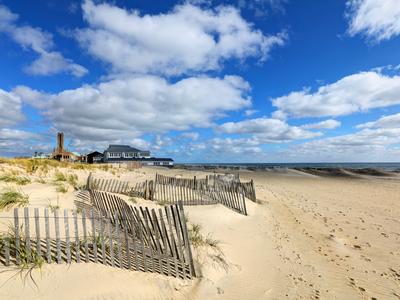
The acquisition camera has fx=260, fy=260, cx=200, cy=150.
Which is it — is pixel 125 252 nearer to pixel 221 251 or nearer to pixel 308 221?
pixel 221 251

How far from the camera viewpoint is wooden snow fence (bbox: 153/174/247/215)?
37.8 ft

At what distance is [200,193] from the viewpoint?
1291 centimetres

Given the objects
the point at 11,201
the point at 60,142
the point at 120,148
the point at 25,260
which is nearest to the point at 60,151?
the point at 60,142

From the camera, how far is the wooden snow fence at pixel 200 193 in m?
11.5

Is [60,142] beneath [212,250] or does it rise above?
above

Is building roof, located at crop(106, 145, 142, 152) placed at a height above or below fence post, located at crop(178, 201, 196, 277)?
above

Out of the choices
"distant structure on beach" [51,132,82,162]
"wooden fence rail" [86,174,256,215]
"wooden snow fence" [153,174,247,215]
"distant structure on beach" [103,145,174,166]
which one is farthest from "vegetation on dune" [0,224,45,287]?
"distant structure on beach" [103,145,174,166]

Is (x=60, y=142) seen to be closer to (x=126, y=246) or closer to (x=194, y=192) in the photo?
(x=194, y=192)

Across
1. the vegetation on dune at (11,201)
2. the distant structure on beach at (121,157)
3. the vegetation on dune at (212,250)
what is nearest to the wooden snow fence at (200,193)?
the vegetation on dune at (212,250)

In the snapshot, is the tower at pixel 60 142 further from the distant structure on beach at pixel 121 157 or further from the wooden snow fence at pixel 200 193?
the wooden snow fence at pixel 200 193

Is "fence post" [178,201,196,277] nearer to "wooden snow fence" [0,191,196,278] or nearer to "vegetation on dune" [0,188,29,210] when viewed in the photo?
"wooden snow fence" [0,191,196,278]

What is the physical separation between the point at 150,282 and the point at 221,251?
7.54 feet

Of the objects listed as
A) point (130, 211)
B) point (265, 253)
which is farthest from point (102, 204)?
point (265, 253)

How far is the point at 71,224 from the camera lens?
250 inches
